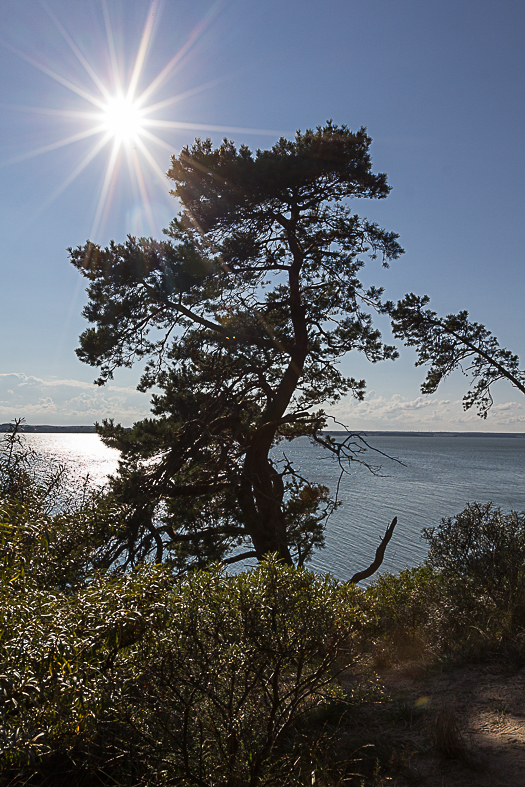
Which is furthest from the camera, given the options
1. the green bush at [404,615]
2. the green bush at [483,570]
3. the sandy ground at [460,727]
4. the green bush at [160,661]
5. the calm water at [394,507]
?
the calm water at [394,507]

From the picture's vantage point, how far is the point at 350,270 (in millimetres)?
9531

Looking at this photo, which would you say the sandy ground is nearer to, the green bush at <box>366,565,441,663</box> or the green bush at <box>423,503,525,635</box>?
the green bush at <box>366,565,441,663</box>

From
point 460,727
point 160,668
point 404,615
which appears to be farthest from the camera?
point 404,615

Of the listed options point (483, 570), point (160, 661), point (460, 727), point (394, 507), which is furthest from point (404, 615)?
point (394, 507)

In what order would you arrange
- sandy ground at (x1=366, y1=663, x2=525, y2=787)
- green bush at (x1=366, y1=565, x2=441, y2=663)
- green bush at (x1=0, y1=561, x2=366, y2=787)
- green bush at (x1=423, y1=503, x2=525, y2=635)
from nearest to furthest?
green bush at (x1=0, y1=561, x2=366, y2=787) < sandy ground at (x1=366, y1=663, x2=525, y2=787) < green bush at (x1=423, y1=503, x2=525, y2=635) < green bush at (x1=366, y1=565, x2=441, y2=663)

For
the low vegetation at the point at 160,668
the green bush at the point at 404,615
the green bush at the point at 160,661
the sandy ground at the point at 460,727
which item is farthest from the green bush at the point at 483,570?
the green bush at the point at 160,661

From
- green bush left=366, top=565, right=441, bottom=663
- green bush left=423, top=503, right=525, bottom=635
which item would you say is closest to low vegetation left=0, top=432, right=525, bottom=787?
green bush left=366, top=565, right=441, bottom=663

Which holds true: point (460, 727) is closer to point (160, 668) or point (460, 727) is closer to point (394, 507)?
point (160, 668)

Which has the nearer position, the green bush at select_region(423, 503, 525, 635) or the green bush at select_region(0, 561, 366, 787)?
the green bush at select_region(0, 561, 366, 787)

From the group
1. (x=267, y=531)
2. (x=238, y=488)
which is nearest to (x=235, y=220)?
(x=238, y=488)

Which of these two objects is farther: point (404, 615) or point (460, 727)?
point (404, 615)

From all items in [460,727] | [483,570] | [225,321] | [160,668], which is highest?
[225,321]

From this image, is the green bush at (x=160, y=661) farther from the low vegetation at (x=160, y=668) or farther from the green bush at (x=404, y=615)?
the green bush at (x=404, y=615)

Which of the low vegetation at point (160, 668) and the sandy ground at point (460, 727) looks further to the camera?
the sandy ground at point (460, 727)
